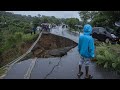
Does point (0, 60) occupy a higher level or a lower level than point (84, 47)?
lower

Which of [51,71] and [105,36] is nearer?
[51,71]

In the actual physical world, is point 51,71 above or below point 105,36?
above

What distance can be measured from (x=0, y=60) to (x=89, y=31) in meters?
16.9

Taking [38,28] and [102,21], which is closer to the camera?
[102,21]

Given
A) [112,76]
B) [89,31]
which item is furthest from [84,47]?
[112,76]

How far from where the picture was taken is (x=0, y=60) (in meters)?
22.8

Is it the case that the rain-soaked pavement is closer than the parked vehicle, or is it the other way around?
the rain-soaked pavement

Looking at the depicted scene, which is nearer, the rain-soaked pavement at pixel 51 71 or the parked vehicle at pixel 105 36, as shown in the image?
the rain-soaked pavement at pixel 51 71

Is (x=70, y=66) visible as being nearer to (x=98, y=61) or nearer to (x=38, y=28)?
(x=98, y=61)
